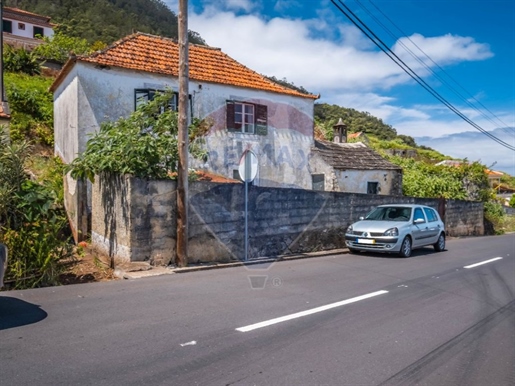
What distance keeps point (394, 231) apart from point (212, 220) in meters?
5.46

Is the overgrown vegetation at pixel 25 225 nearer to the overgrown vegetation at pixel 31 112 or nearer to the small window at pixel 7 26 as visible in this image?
the overgrown vegetation at pixel 31 112

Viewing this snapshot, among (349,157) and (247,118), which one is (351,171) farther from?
(247,118)

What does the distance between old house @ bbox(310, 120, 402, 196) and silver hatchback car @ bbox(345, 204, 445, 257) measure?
611cm

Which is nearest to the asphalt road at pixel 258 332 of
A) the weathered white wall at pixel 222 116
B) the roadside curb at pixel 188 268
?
the roadside curb at pixel 188 268

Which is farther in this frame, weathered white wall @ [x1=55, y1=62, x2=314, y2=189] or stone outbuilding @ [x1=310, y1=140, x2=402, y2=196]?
stone outbuilding @ [x1=310, y1=140, x2=402, y2=196]

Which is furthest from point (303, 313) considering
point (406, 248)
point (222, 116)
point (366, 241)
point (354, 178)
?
point (354, 178)

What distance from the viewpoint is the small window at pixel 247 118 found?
17.5 meters

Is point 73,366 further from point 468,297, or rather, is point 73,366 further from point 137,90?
point 137,90

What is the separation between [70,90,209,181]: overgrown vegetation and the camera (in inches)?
362

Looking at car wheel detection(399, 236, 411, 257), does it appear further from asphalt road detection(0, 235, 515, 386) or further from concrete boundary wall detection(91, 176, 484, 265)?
asphalt road detection(0, 235, 515, 386)

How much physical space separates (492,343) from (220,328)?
3.39 metres

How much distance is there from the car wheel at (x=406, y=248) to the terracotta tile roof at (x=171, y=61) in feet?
29.6

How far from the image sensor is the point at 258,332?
5.13 metres

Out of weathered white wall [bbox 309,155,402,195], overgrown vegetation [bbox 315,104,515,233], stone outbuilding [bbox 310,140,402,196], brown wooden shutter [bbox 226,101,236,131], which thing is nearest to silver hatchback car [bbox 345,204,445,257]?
weathered white wall [bbox 309,155,402,195]
